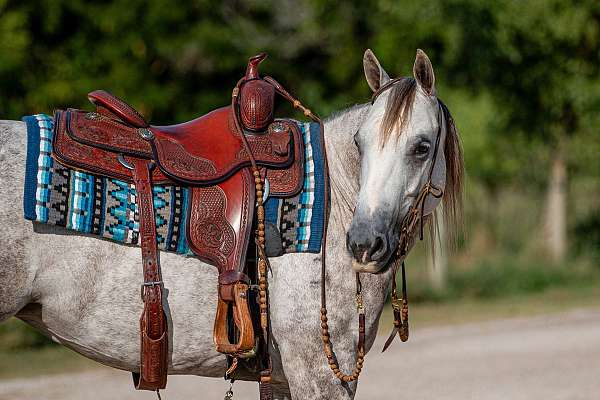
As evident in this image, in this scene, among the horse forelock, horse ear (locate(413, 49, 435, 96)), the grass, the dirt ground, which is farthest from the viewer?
the grass

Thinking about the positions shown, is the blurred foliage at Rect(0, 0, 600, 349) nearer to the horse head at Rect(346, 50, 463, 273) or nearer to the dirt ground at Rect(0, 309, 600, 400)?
the dirt ground at Rect(0, 309, 600, 400)

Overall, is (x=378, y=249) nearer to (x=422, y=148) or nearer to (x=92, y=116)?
(x=422, y=148)

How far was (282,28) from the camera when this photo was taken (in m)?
12.1

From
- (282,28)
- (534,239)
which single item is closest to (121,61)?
(282,28)

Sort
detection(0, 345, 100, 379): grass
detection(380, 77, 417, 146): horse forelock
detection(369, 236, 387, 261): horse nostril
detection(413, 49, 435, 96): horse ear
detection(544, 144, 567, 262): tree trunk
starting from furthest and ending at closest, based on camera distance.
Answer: detection(544, 144, 567, 262): tree trunk < detection(0, 345, 100, 379): grass < detection(413, 49, 435, 96): horse ear < detection(380, 77, 417, 146): horse forelock < detection(369, 236, 387, 261): horse nostril

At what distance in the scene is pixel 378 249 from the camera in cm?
307

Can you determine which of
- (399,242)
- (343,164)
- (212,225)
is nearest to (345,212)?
(343,164)

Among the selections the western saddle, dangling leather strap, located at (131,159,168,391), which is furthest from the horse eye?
dangling leather strap, located at (131,159,168,391)

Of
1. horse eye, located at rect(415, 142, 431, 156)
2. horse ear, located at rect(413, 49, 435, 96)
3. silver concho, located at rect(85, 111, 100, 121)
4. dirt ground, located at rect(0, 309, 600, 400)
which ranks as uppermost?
horse ear, located at rect(413, 49, 435, 96)

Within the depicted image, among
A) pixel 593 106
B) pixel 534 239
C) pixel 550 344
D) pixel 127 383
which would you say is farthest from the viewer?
pixel 534 239

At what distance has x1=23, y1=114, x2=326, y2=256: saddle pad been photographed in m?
3.11

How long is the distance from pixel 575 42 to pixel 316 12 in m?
4.34

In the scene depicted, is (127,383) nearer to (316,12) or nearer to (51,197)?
(51,197)

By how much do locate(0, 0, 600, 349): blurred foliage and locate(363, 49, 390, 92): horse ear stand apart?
4478 mm
